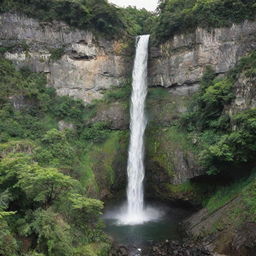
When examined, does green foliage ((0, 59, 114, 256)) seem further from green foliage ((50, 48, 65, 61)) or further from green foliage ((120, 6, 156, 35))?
green foliage ((120, 6, 156, 35))

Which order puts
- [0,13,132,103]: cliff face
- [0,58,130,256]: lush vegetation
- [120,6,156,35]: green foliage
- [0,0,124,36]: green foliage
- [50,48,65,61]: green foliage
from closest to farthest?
[0,58,130,256]: lush vegetation
[0,13,132,103]: cliff face
[0,0,124,36]: green foliage
[50,48,65,61]: green foliage
[120,6,156,35]: green foliage

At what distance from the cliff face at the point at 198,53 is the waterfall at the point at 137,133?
123 centimetres

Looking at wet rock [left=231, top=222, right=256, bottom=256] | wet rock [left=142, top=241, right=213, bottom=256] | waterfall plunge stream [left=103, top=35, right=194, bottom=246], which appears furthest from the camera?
waterfall plunge stream [left=103, top=35, right=194, bottom=246]

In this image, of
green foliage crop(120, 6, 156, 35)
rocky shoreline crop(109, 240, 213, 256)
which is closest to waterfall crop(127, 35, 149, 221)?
green foliage crop(120, 6, 156, 35)

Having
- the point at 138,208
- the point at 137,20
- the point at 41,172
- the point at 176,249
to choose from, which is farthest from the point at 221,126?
the point at 137,20

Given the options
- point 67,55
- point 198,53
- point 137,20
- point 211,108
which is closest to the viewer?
point 211,108

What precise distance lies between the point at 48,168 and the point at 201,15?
70.3 ft

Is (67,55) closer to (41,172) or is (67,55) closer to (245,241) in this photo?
(41,172)

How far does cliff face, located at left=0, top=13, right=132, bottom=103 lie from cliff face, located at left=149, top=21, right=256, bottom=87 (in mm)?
4442

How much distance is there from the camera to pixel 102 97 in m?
30.5

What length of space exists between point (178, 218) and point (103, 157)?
853 centimetres

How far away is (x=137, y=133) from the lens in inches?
1058

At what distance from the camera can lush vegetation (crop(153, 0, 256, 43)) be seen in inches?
1008

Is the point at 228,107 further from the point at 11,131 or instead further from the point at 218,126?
the point at 11,131
